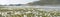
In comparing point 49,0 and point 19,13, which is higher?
point 49,0

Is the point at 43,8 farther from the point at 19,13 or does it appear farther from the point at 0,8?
the point at 0,8

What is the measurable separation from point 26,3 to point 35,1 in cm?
9

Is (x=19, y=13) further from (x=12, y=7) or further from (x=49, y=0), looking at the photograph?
(x=49, y=0)

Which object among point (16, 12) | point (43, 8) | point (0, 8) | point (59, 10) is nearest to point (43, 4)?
point (43, 8)

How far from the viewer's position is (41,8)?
76cm

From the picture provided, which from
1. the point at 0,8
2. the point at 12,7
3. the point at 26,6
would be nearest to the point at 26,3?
the point at 26,6

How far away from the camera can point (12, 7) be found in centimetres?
78

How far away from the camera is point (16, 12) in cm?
76

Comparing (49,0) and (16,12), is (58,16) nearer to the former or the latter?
(49,0)

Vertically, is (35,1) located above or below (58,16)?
above

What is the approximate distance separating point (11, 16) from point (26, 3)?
0.59 feet

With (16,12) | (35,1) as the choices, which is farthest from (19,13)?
(35,1)

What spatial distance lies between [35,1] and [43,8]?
0.10m

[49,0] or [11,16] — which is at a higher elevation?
[49,0]
